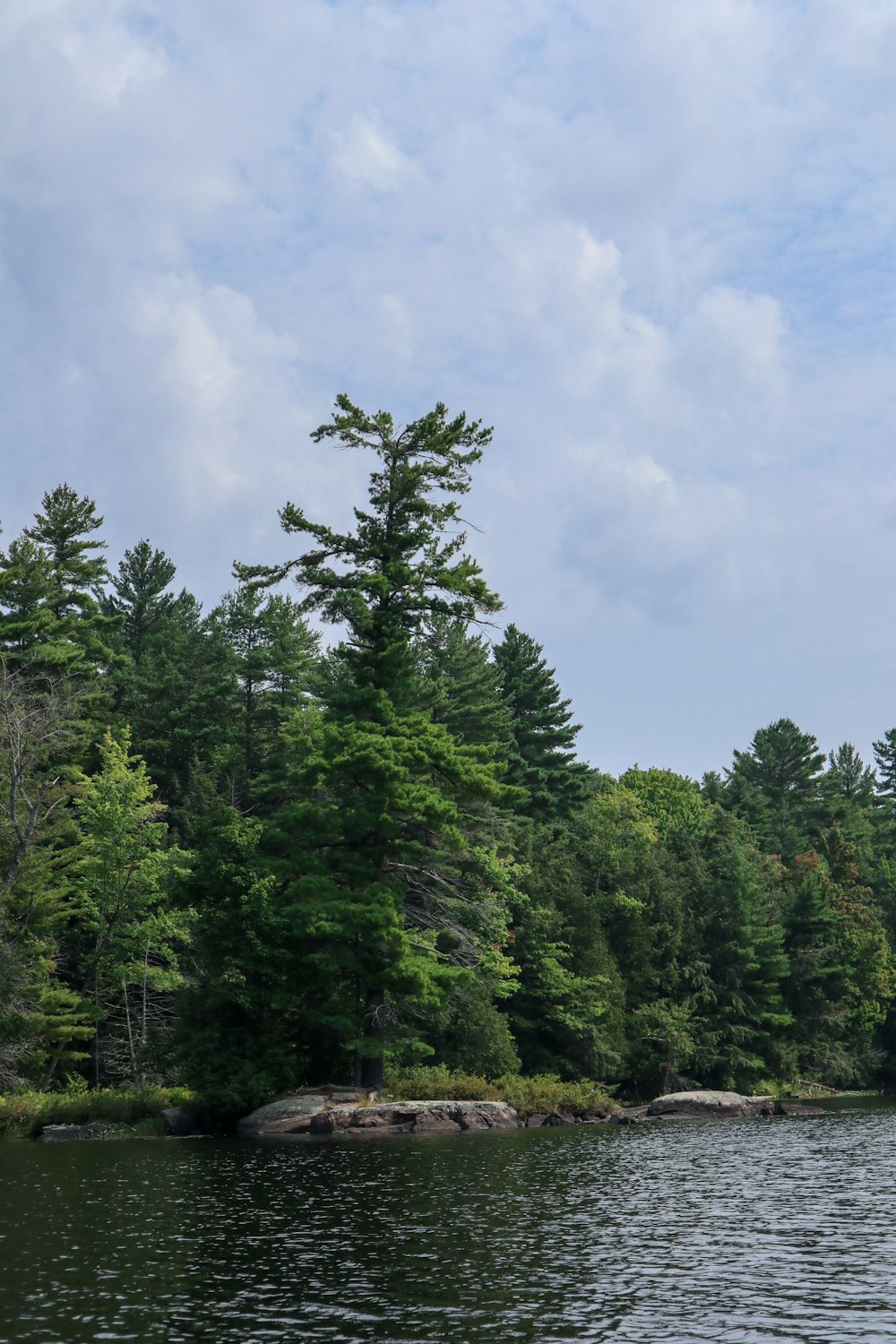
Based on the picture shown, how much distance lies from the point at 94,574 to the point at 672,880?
3930 centimetres

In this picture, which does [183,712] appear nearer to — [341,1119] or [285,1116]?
[285,1116]

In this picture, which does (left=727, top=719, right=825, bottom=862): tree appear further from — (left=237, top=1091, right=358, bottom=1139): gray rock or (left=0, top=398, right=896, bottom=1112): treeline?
(left=237, top=1091, right=358, bottom=1139): gray rock

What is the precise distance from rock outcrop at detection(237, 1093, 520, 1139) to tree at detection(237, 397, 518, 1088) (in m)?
2.34

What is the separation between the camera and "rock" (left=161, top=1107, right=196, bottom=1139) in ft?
144

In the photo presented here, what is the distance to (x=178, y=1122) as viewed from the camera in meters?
43.9

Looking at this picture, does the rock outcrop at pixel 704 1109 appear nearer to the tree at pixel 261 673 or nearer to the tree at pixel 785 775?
the tree at pixel 261 673

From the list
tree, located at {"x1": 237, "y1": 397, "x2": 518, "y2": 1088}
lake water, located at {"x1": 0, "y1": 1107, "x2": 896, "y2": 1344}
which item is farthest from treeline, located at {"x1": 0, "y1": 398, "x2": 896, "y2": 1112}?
lake water, located at {"x1": 0, "y1": 1107, "x2": 896, "y2": 1344}

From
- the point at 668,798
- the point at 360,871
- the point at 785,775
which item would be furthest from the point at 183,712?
the point at 785,775

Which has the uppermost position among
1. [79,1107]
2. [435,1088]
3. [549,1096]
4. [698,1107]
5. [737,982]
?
[737,982]

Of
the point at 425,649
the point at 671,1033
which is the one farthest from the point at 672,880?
the point at 425,649

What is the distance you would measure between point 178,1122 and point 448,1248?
27684mm

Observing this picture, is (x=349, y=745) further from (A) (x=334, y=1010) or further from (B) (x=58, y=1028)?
(B) (x=58, y=1028)

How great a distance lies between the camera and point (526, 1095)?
5144 centimetres

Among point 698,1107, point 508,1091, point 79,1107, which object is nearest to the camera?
point 79,1107
